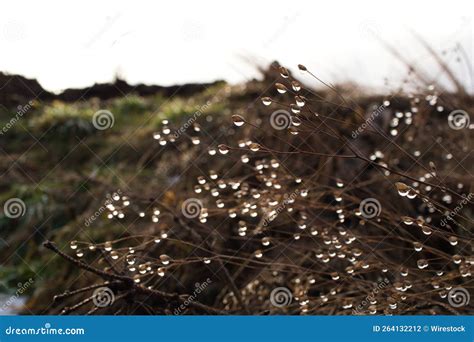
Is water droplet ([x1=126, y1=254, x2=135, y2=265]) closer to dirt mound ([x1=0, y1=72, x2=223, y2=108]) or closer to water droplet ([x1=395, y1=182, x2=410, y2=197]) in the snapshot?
water droplet ([x1=395, y1=182, x2=410, y2=197])

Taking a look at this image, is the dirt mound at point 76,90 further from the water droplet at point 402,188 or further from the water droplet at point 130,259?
the water droplet at point 402,188

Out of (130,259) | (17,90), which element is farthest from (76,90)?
(130,259)

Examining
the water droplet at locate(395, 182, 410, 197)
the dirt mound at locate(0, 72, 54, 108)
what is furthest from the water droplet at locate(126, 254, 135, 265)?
the dirt mound at locate(0, 72, 54, 108)

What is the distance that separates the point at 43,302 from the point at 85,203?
666 millimetres

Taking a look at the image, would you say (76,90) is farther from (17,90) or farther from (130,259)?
(130,259)

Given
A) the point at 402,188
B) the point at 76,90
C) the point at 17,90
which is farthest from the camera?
the point at 76,90

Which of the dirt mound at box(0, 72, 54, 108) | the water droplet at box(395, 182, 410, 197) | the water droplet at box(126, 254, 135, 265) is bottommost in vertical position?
the water droplet at box(126, 254, 135, 265)

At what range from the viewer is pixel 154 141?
11.1 ft

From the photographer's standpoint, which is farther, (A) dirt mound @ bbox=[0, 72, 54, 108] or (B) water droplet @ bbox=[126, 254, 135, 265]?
(A) dirt mound @ bbox=[0, 72, 54, 108]

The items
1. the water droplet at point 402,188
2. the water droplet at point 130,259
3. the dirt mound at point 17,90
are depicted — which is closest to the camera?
the water droplet at point 402,188

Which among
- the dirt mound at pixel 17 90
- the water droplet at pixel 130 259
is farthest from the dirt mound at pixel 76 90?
the water droplet at pixel 130 259

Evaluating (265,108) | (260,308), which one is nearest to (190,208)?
(260,308)

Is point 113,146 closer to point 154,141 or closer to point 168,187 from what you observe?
point 154,141
